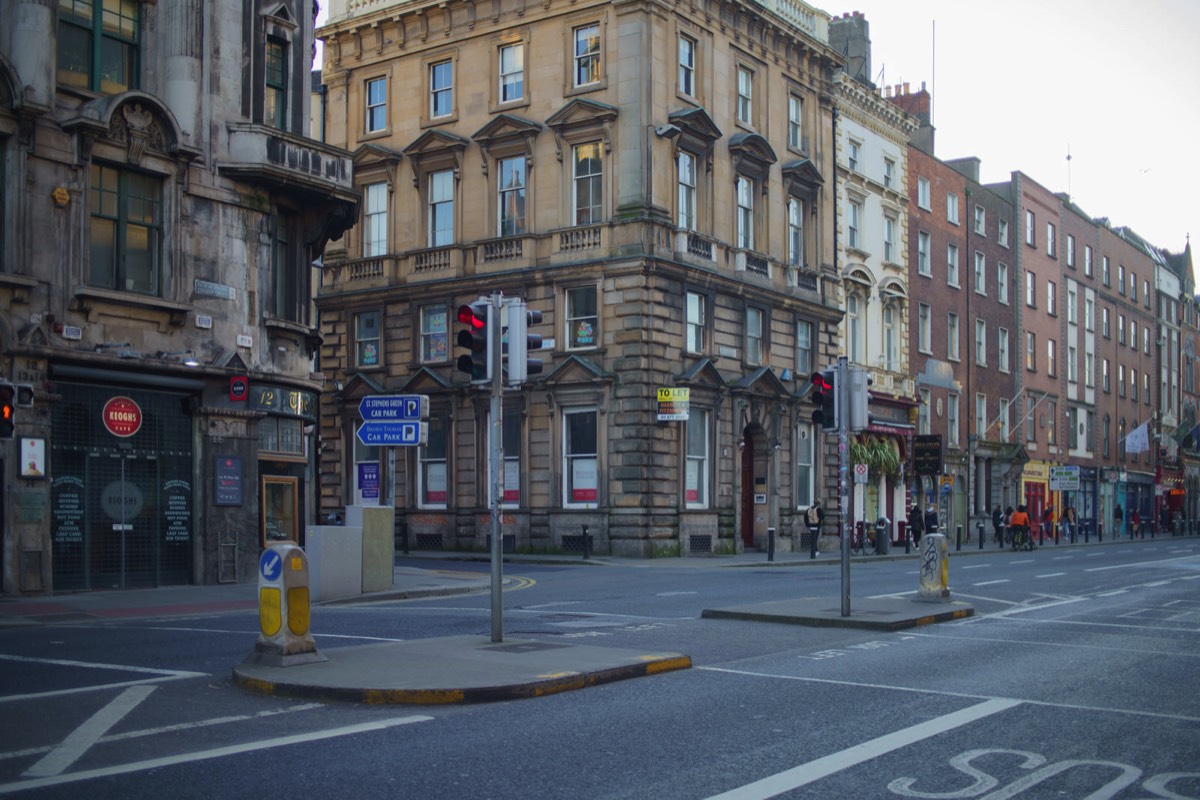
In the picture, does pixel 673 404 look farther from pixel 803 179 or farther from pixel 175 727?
pixel 175 727

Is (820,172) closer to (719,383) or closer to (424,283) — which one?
(719,383)

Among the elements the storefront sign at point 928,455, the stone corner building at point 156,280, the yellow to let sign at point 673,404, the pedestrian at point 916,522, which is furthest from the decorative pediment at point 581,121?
the storefront sign at point 928,455

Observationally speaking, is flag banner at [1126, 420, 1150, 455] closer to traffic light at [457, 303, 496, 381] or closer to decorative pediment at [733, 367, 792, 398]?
decorative pediment at [733, 367, 792, 398]

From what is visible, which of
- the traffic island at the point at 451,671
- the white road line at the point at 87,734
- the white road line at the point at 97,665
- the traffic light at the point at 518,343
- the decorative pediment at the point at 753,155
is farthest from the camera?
the decorative pediment at the point at 753,155

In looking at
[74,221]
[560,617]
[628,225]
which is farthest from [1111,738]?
[628,225]

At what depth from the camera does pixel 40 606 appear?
63.2 ft

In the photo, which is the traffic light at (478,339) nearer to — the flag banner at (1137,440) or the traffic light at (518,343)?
the traffic light at (518,343)

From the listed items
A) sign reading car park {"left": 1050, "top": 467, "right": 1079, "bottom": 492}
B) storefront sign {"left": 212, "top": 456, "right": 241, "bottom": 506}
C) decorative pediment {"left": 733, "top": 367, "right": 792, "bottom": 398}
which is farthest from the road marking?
sign reading car park {"left": 1050, "top": 467, "right": 1079, "bottom": 492}

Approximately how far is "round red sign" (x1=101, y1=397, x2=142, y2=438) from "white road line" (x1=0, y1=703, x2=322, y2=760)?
14.3 m

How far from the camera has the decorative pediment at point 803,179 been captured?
43.3 m

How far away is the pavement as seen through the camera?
1015 centimetres

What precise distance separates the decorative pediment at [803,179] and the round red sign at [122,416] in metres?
26.4

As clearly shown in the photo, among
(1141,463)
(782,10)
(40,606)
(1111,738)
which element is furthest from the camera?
(1141,463)

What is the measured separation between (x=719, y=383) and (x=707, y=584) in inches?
582
